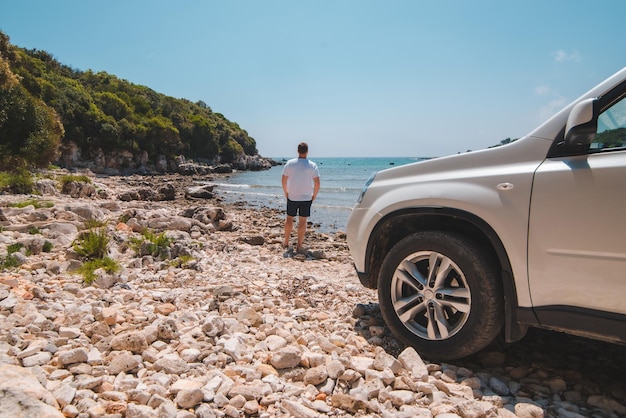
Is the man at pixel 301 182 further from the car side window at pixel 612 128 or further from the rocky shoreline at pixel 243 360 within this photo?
the car side window at pixel 612 128

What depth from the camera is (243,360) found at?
2.67 metres

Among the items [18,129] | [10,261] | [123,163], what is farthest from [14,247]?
[123,163]

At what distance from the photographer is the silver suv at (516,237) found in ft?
7.01

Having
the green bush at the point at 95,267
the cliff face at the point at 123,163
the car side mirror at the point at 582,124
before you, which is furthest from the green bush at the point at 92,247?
the cliff face at the point at 123,163

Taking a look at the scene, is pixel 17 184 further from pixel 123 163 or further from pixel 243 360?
pixel 123 163

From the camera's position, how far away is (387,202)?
315 cm

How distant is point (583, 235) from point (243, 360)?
2367 millimetres

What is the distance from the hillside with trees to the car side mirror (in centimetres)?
1787

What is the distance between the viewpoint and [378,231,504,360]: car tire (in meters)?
2.55

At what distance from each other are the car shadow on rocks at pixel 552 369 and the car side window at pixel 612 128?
1.59 m

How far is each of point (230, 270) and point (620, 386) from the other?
4550 millimetres

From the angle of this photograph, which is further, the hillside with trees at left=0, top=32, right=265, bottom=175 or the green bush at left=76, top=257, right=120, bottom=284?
the hillside with trees at left=0, top=32, right=265, bottom=175

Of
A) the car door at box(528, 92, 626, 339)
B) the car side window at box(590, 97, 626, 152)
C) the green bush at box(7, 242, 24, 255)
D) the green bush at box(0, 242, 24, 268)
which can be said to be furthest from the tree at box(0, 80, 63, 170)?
the car side window at box(590, 97, 626, 152)

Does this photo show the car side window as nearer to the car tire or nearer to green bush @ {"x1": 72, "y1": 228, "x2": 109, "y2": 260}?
the car tire
